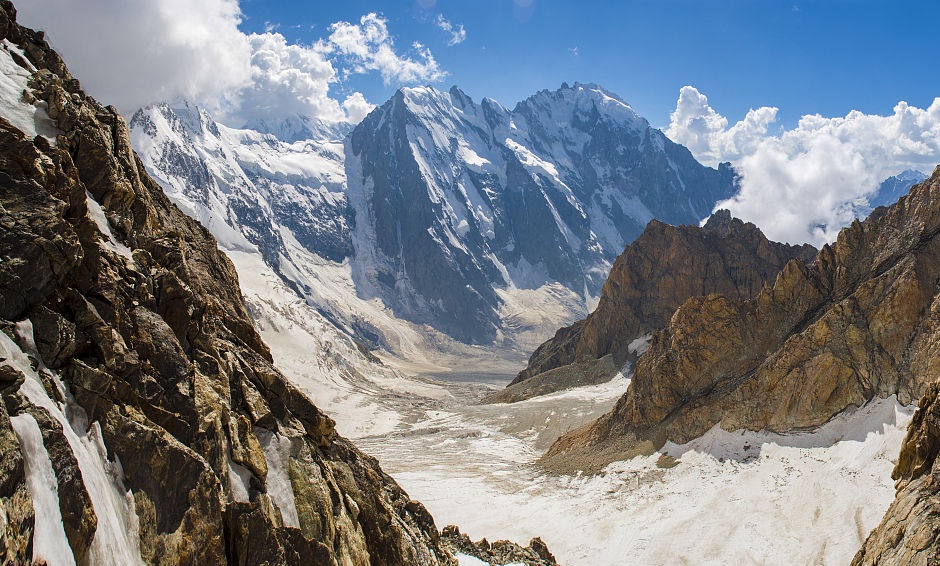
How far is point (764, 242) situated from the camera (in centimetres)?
12094

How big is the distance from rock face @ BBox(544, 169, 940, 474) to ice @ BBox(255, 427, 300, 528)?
37771 mm

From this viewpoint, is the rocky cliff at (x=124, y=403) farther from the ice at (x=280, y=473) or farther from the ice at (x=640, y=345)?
the ice at (x=640, y=345)

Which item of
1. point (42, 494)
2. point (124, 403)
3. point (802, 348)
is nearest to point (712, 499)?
point (802, 348)

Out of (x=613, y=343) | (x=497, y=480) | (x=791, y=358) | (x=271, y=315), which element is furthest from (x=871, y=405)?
(x=271, y=315)

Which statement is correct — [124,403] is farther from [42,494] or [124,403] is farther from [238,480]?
[238,480]

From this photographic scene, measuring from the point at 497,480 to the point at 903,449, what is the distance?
3811 centimetres

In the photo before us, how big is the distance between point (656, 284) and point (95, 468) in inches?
4837

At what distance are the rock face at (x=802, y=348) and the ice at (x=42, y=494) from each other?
43.5m

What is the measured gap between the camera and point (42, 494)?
36.0 ft

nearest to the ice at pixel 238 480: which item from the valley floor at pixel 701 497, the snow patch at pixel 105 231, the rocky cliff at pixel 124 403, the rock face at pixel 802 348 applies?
the rocky cliff at pixel 124 403

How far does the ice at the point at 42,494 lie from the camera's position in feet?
34.5

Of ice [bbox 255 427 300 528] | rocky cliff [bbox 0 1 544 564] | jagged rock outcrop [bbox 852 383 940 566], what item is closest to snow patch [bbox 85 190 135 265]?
rocky cliff [bbox 0 1 544 564]

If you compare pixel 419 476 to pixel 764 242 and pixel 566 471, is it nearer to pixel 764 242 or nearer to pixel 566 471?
pixel 566 471

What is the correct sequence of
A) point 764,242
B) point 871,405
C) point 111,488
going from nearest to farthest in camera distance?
point 111,488, point 871,405, point 764,242
